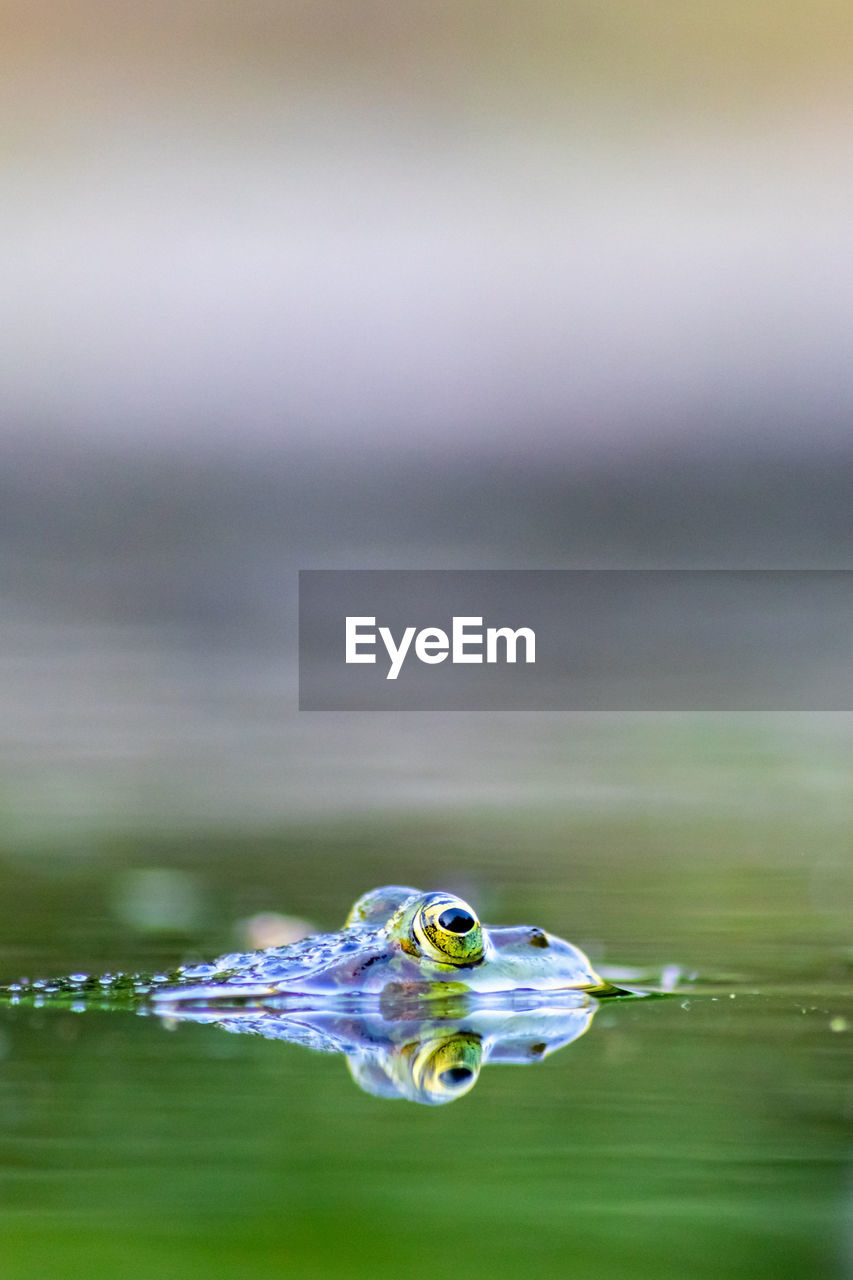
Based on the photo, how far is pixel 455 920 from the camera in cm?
194

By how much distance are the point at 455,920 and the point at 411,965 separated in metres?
0.08

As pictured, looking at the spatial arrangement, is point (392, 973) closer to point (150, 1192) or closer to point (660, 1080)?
point (660, 1080)

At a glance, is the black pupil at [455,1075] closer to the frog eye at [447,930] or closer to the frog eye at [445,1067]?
the frog eye at [445,1067]

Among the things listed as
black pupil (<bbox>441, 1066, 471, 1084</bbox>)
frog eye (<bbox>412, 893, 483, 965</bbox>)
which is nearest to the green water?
black pupil (<bbox>441, 1066, 471, 1084</bbox>)

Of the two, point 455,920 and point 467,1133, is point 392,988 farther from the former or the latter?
point 467,1133

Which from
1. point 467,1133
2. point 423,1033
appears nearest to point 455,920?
point 423,1033

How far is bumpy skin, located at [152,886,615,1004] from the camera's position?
1.95 m

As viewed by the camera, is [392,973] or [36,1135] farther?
[392,973]

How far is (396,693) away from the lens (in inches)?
197

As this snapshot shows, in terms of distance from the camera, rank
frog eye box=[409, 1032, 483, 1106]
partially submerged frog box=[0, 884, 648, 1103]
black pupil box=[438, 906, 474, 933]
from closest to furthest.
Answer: frog eye box=[409, 1032, 483, 1106]
partially submerged frog box=[0, 884, 648, 1103]
black pupil box=[438, 906, 474, 933]

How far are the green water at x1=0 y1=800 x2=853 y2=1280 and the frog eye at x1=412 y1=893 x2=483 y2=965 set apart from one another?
0.17 metres

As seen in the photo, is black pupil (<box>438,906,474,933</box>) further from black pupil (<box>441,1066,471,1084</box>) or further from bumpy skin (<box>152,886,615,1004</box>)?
black pupil (<box>441,1066,471,1084</box>)

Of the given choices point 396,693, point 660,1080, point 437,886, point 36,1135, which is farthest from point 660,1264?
point 396,693

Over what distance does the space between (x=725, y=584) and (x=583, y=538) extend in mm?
732
